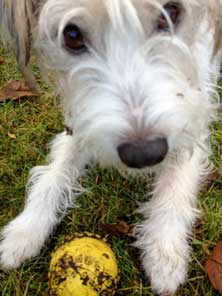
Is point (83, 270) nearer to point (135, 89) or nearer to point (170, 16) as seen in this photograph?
point (135, 89)

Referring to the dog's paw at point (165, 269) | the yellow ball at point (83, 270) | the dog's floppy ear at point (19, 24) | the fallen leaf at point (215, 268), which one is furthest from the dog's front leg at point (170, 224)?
the dog's floppy ear at point (19, 24)

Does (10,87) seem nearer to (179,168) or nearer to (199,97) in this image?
(179,168)

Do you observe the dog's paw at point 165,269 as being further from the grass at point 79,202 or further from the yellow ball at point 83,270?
the yellow ball at point 83,270

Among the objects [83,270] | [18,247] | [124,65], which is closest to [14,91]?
[18,247]

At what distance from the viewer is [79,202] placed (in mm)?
3998

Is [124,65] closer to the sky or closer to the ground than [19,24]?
closer to the ground

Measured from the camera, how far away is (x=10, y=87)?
15.9ft

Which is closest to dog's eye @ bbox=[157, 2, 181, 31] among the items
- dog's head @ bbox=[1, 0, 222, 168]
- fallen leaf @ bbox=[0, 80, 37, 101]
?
dog's head @ bbox=[1, 0, 222, 168]

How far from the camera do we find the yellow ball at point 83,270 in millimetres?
2998

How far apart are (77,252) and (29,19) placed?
47.9 inches

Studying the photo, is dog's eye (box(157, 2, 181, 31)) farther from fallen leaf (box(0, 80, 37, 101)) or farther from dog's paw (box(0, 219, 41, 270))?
fallen leaf (box(0, 80, 37, 101))

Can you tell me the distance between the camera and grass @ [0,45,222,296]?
3533 mm

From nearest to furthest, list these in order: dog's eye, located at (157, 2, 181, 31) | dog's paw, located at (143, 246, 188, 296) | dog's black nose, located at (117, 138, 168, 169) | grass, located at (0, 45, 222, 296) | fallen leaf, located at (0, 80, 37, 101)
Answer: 1. dog's black nose, located at (117, 138, 168, 169)
2. dog's eye, located at (157, 2, 181, 31)
3. dog's paw, located at (143, 246, 188, 296)
4. grass, located at (0, 45, 222, 296)
5. fallen leaf, located at (0, 80, 37, 101)

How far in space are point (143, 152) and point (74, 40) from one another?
2.32 ft
